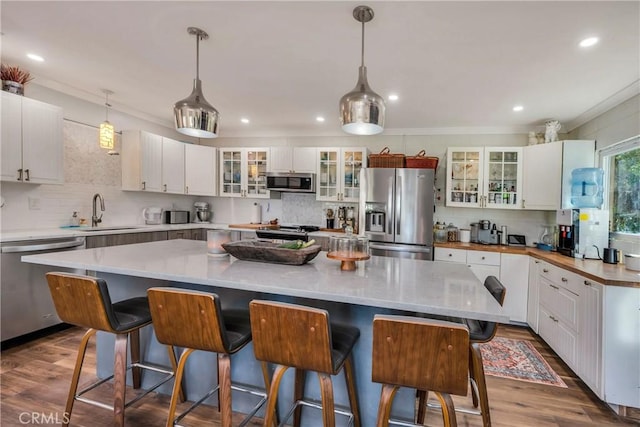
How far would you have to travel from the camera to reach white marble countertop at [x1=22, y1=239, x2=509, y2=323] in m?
1.27

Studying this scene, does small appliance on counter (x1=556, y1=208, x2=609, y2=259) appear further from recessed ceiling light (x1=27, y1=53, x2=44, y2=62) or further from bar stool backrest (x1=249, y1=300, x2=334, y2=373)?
recessed ceiling light (x1=27, y1=53, x2=44, y2=62)

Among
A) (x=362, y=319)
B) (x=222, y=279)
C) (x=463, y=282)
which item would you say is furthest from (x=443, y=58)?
(x=222, y=279)

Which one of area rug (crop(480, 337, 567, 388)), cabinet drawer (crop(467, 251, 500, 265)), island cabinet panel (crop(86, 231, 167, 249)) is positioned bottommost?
area rug (crop(480, 337, 567, 388))

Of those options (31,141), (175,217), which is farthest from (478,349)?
(175,217)

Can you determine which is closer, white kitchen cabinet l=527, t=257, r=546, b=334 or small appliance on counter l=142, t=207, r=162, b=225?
white kitchen cabinet l=527, t=257, r=546, b=334

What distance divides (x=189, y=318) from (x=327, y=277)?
68 cm

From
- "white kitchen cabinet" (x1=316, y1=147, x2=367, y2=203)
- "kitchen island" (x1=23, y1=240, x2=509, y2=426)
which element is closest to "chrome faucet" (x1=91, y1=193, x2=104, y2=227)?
"kitchen island" (x1=23, y1=240, x2=509, y2=426)

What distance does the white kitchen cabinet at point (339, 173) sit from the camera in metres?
4.50

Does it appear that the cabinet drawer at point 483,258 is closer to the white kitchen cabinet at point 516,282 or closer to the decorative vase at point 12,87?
the white kitchen cabinet at point 516,282

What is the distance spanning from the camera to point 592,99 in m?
3.14

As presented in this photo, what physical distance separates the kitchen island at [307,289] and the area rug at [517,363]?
133 centimetres

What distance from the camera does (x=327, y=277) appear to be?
5.35 feet

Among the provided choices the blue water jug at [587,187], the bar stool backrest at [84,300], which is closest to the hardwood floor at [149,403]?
→ the bar stool backrest at [84,300]

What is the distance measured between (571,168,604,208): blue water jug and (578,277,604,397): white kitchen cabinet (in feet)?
4.39
